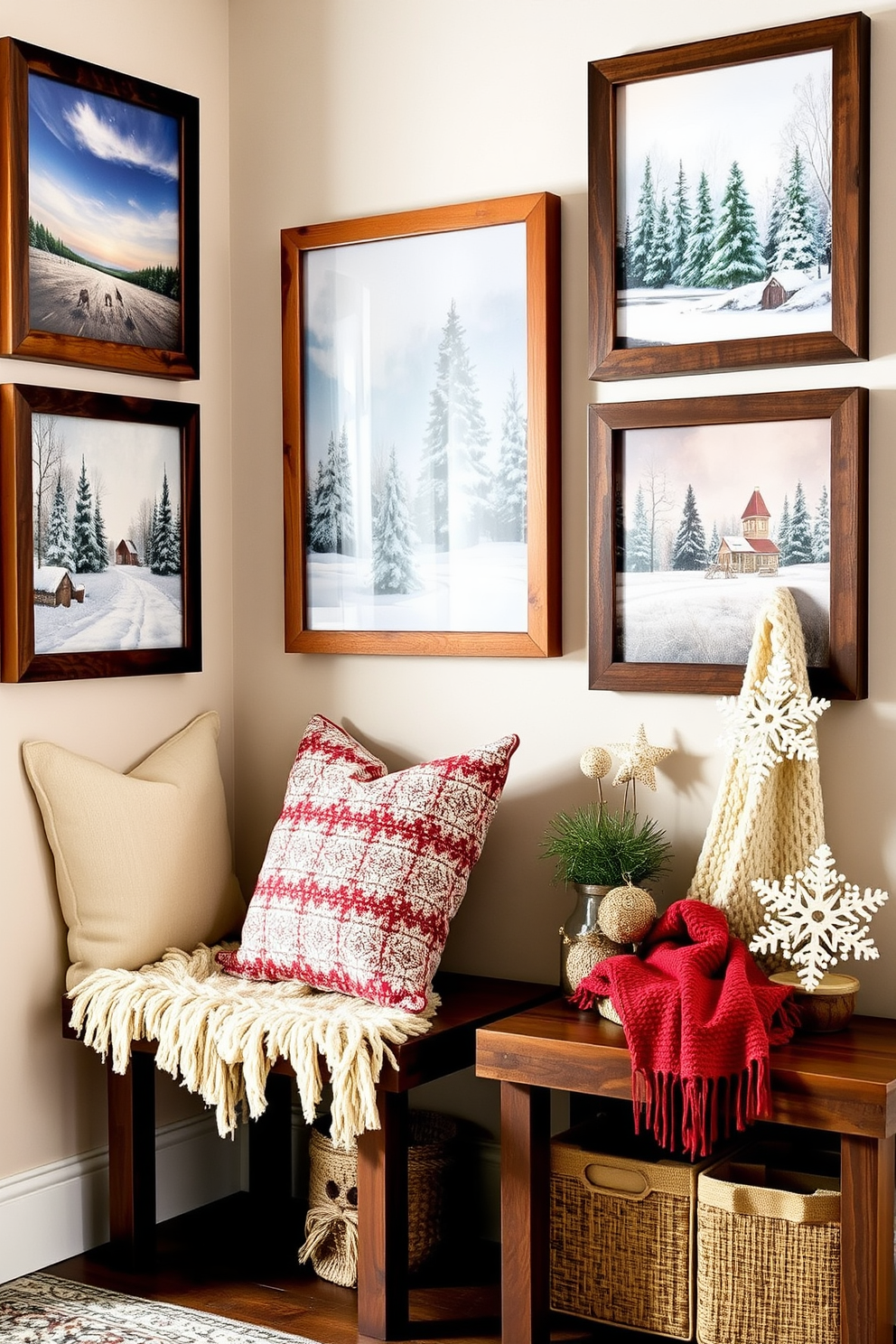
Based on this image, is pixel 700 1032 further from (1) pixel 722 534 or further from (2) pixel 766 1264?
(1) pixel 722 534

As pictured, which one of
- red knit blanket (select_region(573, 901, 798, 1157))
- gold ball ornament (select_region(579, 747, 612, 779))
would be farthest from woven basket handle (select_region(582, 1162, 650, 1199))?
gold ball ornament (select_region(579, 747, 612, 779))

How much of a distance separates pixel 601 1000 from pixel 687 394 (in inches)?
41.3

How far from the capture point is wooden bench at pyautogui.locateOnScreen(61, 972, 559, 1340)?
2479 millimetres

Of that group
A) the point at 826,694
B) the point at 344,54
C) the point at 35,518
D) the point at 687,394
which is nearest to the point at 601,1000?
the point at 826,694

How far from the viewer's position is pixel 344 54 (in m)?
3.06

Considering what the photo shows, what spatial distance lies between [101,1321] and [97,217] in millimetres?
1969

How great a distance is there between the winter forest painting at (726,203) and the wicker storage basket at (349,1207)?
153cm

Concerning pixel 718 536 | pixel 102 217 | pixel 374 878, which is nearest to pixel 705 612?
pixel 718 536

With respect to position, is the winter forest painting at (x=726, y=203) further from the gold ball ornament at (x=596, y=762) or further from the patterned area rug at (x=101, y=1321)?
the patterned area rug at (x=101, y=1321)

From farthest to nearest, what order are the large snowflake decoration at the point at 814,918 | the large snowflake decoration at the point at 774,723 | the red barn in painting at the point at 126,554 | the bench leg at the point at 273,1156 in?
the bench leg at the point at 273,1156
the red barn in painting at the point at 126,554
the large snowflake decoration at the point at 774,723
the large snowflake decoration at the point at 814,918

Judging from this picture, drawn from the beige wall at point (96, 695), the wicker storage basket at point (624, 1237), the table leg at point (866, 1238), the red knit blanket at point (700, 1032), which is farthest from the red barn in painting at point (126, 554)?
the table leg at point (866, 1238)

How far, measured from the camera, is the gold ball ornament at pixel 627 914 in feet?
8.04

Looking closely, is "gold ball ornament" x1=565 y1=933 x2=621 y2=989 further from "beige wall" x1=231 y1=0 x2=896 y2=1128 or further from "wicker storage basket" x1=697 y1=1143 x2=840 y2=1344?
"wicker storage basket" x1=697 y1=1143 x2=840 y2=1344

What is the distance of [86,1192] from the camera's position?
290 cm
